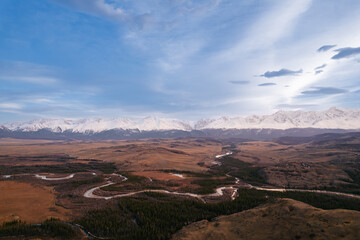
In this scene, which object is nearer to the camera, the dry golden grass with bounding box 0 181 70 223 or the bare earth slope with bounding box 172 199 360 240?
the bare earth slope with bounding box 172 199 360 240

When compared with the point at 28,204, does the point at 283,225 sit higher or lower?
higher

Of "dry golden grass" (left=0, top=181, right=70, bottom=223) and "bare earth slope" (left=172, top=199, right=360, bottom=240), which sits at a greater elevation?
"bare earth slope" (left=172, top=199, right=360, bottom=240)

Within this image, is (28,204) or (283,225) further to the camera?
(28,204)

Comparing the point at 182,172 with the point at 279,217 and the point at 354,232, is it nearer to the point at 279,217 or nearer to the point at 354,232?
the point at 279,217

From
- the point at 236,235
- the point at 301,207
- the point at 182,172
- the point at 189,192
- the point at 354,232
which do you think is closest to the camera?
the point at 354,232

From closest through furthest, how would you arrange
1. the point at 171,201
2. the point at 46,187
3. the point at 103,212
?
the point at 103,212
the point at 171,201
the point at 46,187

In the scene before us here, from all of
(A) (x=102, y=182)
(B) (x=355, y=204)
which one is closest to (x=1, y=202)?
(A) (x=102, y=182)
